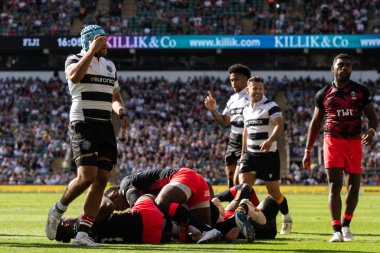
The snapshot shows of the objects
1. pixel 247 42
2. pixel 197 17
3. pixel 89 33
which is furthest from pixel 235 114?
pixel 197 17

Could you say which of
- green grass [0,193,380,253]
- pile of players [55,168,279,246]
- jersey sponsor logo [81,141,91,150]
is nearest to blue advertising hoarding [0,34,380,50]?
green grass [0,193,380,253]

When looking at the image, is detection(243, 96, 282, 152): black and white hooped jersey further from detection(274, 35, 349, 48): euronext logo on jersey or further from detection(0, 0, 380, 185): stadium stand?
detection(274, 35, 349, 48): euronext logo on jersey

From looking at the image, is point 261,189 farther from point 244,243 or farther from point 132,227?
point 132,227

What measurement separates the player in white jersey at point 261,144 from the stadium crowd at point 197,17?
3424 cm

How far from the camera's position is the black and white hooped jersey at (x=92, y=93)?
10.4 m

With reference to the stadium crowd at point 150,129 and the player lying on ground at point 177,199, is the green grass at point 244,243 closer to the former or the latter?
the player lying on ground at point 177,199

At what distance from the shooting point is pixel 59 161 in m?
42.2

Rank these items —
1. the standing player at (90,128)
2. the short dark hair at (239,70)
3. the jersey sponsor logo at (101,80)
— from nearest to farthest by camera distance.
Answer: the standing player at (90,128) < the jersey sponsor logo at (101,80) < the short dark hair at (239,70)

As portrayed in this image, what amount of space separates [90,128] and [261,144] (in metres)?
4.26

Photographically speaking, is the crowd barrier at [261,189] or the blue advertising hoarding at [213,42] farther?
the blue advertising hoarding at [213,42]

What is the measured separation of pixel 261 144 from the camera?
1391 cm

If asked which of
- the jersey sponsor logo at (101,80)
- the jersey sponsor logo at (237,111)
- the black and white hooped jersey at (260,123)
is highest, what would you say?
the jersey sponsor logo at (101,80)

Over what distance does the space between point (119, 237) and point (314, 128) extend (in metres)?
3.02

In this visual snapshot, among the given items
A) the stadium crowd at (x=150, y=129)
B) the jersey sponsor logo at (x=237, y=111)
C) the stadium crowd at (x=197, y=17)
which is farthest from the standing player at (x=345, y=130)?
the stadium crowd at (x=197, y=17)
